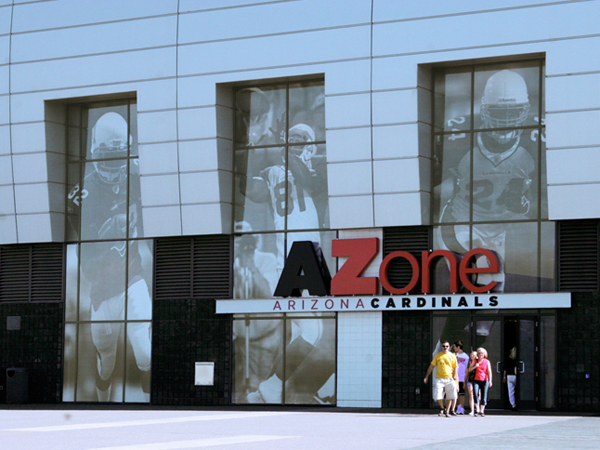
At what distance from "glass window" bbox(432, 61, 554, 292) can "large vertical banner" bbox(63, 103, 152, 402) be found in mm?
9214

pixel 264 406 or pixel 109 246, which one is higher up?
pixel 109 246

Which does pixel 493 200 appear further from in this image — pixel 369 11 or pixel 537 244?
pixel 369 11

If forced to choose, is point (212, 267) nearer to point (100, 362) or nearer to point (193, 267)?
→ point (193, 267)

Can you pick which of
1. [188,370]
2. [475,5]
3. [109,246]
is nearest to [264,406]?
[188,370]

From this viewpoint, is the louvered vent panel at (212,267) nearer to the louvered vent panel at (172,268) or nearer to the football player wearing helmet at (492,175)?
the louvered vent panel at (172,268)

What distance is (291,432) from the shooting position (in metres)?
16.8

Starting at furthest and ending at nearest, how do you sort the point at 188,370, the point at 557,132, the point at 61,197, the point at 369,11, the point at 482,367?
the point at 61,197
the point at 188,370
the point at 369,11
the point at 557,132
the point at 482,367

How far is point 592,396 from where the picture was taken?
82.9 ft

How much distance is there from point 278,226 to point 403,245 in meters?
3.78

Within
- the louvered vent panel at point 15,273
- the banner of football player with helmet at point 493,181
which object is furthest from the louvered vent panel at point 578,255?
the louvered vent panel at point 15,273

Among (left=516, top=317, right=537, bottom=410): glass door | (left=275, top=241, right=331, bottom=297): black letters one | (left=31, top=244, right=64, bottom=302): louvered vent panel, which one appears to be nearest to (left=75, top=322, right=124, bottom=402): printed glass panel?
A: (left=31, top=244, right=64, bottom=302): louvered vent panel

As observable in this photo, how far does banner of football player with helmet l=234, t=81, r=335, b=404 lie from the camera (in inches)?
1125

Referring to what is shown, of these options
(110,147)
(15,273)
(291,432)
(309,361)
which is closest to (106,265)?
(15,273)

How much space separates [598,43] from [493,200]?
15.4 ft
